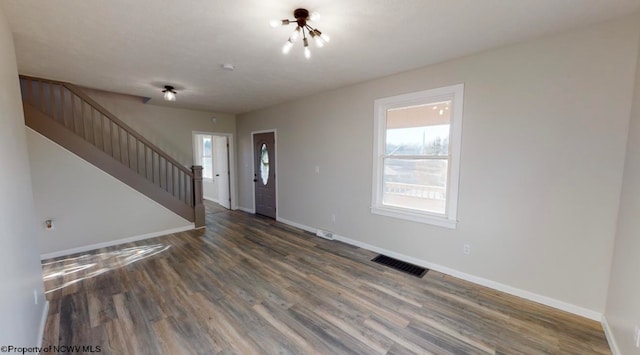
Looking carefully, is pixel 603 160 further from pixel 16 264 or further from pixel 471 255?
pixel 16 264

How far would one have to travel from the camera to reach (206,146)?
7820 mm

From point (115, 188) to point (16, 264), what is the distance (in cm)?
283

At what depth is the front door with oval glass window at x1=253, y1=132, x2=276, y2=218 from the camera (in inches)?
217

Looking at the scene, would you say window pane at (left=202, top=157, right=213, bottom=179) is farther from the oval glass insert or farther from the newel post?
the newel post

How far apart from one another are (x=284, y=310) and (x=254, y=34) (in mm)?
2599

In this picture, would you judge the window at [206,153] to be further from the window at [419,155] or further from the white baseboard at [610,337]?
the white baseboard at [610,337]

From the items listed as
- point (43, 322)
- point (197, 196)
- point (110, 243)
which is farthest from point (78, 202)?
point (43, 322)

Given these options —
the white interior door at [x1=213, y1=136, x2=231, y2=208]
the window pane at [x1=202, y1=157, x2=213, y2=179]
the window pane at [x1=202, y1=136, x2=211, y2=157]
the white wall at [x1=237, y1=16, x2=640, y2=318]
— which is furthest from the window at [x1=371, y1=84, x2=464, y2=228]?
the window pane at [x1=202, y1=136, x2=211, y2=157]

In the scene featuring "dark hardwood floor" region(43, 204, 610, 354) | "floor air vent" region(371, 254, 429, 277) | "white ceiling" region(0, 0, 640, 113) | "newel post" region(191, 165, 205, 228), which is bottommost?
"dark hardwood floor" region(43, 204, 610, 354)

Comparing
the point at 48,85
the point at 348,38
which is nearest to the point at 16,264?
the point at 348,38

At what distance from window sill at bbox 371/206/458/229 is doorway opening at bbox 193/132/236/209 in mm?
4174

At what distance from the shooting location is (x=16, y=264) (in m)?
1.57

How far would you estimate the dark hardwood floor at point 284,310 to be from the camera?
195cm

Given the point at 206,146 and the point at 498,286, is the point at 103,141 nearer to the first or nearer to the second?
the point at 206,146
